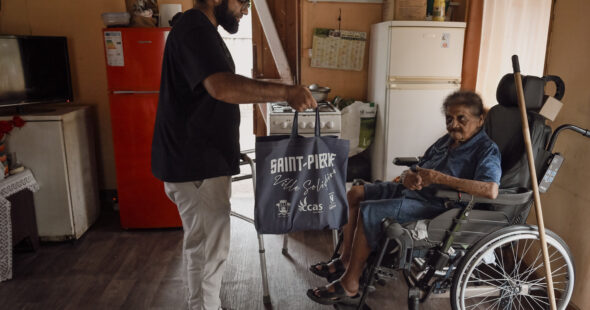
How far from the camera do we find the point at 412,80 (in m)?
3.24

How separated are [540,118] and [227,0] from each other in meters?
1.45

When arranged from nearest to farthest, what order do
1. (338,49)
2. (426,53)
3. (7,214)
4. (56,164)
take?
(7,214) → (56,164) → (426,53) → (338,49)

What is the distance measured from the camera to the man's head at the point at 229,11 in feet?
5.19

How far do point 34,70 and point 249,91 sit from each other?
2.32 metres

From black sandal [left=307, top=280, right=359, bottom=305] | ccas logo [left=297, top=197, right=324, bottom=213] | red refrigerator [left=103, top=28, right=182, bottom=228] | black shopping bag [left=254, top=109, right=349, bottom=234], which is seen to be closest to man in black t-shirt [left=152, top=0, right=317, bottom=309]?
black shopping bag [left=254, top=109, right=349, bottom=234]

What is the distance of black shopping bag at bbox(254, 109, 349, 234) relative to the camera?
5.26 feet

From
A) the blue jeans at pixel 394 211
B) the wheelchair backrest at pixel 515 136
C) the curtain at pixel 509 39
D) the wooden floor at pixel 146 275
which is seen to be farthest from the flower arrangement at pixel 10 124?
the curtain at pixel 509 39

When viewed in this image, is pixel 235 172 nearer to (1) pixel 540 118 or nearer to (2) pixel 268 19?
(1) pixel 540 118

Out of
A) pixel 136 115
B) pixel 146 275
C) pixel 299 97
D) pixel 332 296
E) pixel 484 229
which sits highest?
pixel 299 97

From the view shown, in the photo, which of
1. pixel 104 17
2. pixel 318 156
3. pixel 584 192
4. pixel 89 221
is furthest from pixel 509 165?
pixel 89 221

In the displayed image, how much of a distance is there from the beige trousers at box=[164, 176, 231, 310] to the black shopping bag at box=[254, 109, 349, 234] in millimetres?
174

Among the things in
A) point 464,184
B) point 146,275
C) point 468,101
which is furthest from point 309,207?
point 146,275

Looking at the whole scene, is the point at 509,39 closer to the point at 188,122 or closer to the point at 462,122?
the point at 462,122

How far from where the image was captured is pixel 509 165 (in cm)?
196
